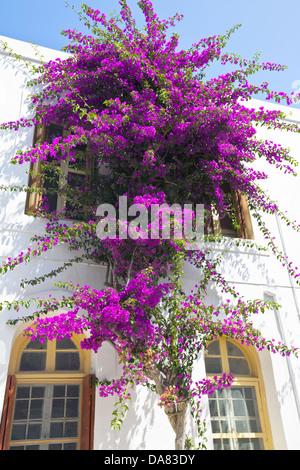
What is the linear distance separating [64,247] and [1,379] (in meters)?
1.54

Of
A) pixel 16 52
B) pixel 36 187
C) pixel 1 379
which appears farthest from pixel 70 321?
pixel 16 52

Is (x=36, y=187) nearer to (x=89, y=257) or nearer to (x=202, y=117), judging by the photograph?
(x=89, y=257)

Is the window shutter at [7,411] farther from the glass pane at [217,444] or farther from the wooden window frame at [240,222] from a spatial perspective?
the wooden window frame at [240,222]

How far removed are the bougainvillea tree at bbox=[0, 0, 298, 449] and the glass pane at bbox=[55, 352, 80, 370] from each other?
1.09 feet

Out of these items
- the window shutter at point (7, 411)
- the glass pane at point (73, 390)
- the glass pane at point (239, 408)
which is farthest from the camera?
the glass pane at point (239, 408)

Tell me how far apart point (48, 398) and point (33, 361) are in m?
0.41

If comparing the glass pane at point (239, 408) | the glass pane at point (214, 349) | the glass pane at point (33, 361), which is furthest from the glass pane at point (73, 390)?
the glass pane at point (239, 408)

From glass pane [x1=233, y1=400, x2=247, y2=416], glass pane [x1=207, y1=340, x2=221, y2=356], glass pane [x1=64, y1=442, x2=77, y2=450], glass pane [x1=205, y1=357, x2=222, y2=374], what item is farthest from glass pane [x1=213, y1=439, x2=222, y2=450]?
glass pane [x1=64, y1=442, x2=77, y2=450]

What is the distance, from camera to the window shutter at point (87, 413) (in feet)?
12.4

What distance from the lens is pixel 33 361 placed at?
4.11m

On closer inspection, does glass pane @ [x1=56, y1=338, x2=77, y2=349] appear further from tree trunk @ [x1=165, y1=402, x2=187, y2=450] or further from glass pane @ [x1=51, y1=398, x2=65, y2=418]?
tree trunk @ [x1=165, y1=402, x2=187, y2=450]

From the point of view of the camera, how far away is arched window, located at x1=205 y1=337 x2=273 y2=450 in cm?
430

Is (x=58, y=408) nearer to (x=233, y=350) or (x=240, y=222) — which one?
(x=233, y=350)

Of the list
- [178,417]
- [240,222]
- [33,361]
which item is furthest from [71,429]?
[240,222]
